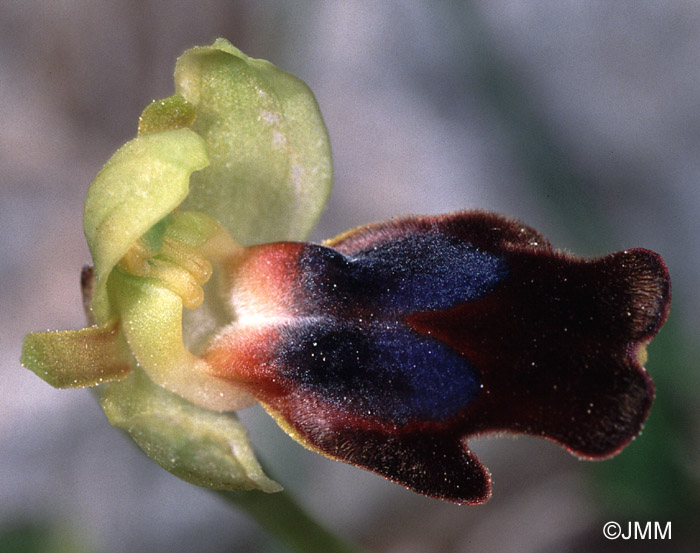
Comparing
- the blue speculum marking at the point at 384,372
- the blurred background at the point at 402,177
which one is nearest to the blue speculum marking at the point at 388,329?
the blue speculum marking at the point at 384,372

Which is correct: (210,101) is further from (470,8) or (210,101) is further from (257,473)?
(470,8)

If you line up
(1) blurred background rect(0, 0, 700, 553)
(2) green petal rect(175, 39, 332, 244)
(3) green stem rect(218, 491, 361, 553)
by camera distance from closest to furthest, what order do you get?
(2) green petal rect(175, 39, 332, 244)
(3) green stem rect(218, 491, 361, 553)
(1) blurred background rect(0, 0, 700, 553)

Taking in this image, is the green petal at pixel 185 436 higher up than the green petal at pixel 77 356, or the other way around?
the green petal at pixel 77 356

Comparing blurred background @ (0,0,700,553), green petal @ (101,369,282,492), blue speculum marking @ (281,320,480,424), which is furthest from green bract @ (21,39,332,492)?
blurred background @ (0,0,700,553)

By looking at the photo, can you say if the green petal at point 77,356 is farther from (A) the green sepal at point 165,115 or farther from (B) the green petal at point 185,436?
(A) the green sepal at point 165,115

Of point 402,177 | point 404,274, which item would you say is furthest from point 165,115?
point 402,177

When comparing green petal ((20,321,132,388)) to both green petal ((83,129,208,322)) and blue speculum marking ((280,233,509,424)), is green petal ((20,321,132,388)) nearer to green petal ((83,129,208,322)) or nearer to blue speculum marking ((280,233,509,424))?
green petal ((83,129,208,322))
